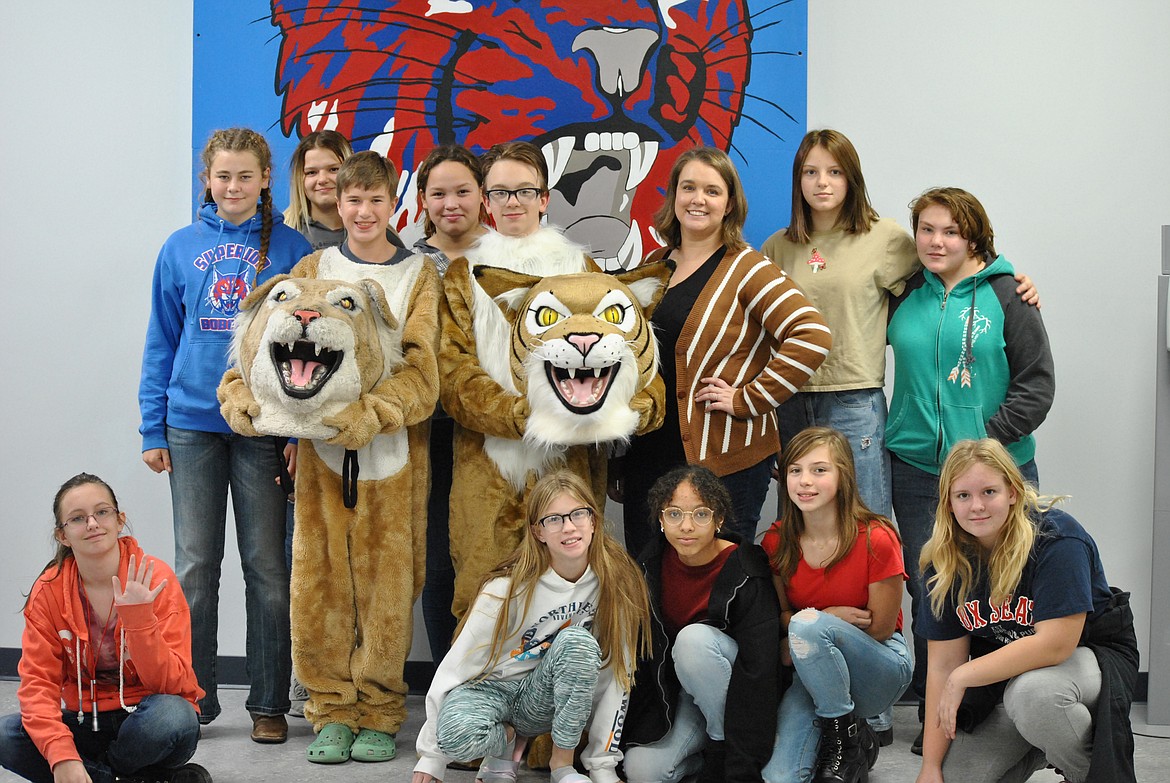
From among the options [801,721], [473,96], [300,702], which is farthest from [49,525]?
[801,721]

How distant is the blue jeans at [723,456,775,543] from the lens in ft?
9.95

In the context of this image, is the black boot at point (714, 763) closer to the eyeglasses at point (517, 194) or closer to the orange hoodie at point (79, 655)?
the orange hoodie at point (79, 655)

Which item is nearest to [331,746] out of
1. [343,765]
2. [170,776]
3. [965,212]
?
[343,765]

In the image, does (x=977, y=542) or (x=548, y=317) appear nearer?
(x=977, y=542)

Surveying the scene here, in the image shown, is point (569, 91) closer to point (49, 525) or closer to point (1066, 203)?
point (1066, 203)

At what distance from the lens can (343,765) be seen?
292 centimetres

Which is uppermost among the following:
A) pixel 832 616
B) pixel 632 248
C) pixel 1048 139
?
pixel 1048 139

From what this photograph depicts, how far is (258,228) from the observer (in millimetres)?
3273

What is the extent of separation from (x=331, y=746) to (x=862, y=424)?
170 cm

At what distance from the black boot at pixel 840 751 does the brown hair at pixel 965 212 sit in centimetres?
136

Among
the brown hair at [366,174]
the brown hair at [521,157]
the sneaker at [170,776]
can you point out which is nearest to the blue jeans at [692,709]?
the sneaker at [170,776]

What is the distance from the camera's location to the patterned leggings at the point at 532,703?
2.62m

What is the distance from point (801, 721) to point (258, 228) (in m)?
2.03

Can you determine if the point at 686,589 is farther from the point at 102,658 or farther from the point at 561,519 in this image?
the point at 102,658
